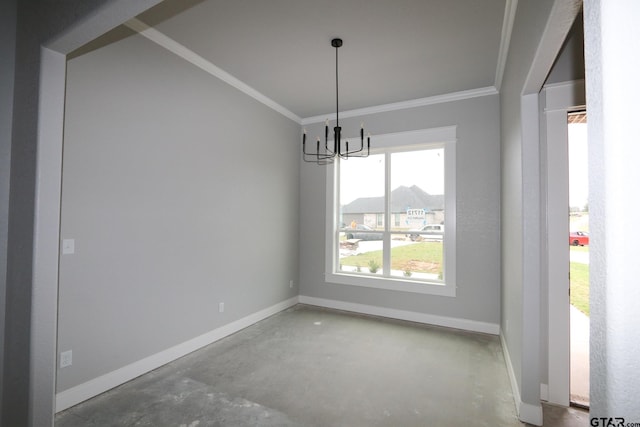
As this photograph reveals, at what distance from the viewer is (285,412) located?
2.22 meters

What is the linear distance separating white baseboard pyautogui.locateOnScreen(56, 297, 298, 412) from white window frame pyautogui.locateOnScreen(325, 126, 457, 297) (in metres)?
1.51

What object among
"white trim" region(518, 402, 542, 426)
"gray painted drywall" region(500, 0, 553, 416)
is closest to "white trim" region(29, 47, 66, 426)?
"gray painted drywall" region(500, 0, 553, 416)

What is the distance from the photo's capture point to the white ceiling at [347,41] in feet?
8.08

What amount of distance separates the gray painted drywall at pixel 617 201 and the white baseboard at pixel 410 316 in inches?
148

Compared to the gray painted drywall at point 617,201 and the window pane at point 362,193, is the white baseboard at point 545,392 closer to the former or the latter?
the gray painted drywall at point 617,201

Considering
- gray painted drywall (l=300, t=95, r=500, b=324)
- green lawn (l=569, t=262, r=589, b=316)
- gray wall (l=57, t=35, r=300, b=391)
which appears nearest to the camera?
gray wall (l=57, t=35, r=300, b=391)

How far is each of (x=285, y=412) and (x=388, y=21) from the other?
3.22 meters

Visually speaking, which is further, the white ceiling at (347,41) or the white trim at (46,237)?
the white ceiling at (347,41)

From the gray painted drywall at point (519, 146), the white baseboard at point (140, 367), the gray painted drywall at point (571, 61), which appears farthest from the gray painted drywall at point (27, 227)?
the gray painted drywall at point (571, 61)

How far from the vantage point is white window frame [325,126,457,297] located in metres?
4.05

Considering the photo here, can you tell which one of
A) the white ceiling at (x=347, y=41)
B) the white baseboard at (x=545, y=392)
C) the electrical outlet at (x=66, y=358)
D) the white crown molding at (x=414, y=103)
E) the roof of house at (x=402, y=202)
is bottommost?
the white baseboard at (x=545, y=392)

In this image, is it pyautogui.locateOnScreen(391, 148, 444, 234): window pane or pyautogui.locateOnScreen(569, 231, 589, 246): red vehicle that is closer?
pyautogui.locateOnScreen(569, 231, 589, 246): red vehicle

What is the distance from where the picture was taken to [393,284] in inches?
172

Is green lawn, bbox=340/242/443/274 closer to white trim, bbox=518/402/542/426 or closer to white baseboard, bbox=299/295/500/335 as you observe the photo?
white baseboard, bbox=299/295/500/335
